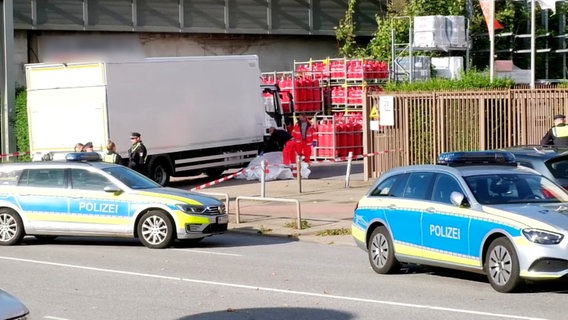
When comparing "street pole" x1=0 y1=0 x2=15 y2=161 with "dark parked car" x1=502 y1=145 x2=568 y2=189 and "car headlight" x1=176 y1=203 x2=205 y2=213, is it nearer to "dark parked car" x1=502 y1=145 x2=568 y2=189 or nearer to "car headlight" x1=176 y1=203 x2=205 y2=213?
"car headlight" x1=176 y1=203 x2=205 y2=213

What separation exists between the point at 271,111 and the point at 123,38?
8243 millimetres

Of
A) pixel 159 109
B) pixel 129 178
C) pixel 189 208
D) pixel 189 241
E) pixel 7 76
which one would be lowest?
pixel 189 241

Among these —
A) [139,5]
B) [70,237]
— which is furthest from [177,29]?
[70,237]

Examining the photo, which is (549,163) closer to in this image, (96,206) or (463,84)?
(96,206)

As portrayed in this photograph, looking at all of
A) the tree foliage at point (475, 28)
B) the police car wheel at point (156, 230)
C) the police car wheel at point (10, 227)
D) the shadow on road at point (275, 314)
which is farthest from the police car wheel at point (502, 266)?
the tree foliage at point (475, 28)

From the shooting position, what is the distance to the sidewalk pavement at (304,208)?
63.0 feet

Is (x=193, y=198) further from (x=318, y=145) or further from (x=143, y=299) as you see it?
(x=318, y=145)

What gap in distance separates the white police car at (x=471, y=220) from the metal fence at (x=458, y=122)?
35.1 ft

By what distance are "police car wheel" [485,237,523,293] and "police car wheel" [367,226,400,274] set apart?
71.4 inches

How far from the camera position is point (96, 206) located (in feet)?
56.7

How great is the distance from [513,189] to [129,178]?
759cm

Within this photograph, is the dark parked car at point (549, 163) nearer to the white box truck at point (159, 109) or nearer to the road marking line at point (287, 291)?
the road marking line at point (287, 291)

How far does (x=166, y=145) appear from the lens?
94.2 ft

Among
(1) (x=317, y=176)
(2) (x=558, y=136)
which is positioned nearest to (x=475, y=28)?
(1) (x=317, y=176)
